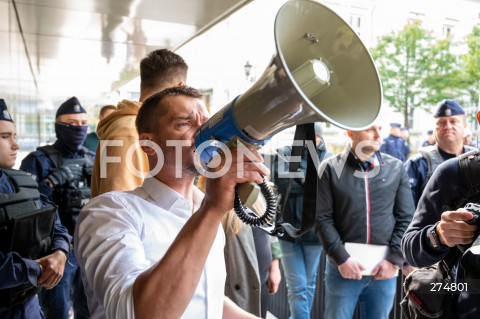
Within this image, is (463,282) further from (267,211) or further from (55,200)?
(55,200)

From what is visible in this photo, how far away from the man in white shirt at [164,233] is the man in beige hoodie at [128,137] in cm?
50

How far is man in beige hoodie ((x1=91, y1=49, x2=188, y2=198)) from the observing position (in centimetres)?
197

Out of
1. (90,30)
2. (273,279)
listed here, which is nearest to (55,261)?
(273,279)

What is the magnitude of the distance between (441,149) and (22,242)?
3070mm

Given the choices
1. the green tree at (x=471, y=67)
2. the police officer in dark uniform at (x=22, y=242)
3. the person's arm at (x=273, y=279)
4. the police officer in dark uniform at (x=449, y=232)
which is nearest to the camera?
the police officer in dark uniform at (x=449, y=232)

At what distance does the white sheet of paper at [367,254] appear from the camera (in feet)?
9.92

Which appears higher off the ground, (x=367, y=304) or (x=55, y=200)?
(x=55, y=200)

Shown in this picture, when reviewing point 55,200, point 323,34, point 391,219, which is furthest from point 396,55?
point 323,34

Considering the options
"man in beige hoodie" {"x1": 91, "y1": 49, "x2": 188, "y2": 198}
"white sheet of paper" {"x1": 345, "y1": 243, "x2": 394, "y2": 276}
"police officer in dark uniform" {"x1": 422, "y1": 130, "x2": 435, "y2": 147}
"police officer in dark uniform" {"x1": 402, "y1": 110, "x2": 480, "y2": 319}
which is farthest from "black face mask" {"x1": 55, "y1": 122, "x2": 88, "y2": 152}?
"police officer in dark uniform" {"x1": 422, "y1": 130, "x2": 435, "y2": 147}

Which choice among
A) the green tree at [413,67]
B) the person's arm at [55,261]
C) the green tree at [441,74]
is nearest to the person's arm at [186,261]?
the person's arm at [55,261]

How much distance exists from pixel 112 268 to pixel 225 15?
4147mm

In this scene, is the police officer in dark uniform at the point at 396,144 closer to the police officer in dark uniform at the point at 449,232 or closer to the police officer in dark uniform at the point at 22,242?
the police officer in dark uniform at the point at 449,232

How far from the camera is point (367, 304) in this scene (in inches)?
123

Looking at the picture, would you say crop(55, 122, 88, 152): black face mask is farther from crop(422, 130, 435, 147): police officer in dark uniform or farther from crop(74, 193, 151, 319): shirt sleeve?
crop(422, 130, 435, 147): police officer in dark uniform
